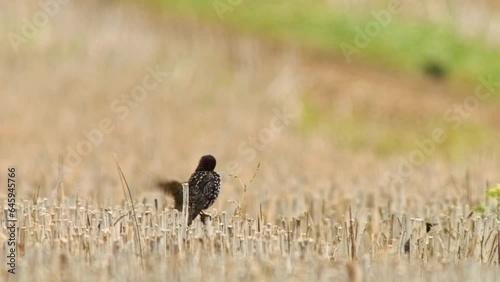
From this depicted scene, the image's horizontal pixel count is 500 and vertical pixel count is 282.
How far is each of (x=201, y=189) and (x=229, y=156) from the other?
672 centimetres

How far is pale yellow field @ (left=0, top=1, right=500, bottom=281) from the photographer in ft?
17.2

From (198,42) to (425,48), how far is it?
5652mm

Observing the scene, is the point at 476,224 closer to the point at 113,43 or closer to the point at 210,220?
the point at 210,220

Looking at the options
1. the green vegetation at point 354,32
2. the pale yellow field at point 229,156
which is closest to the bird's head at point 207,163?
the pale yellow field at point 229,156

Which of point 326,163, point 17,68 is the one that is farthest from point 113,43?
point 326,163

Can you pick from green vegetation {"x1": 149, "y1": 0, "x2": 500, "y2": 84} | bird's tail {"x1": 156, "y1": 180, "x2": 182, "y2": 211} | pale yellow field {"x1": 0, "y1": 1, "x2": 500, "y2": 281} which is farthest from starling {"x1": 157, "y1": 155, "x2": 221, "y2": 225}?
green vegetation {"x1": 149, "y1": 0, "x2": 500, "y2": 84}

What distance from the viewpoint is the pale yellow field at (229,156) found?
5.23m

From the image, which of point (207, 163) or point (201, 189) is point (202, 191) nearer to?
point (201, 189)

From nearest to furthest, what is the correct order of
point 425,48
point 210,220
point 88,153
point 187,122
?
A: point 210,220 → point 88,153 → point 187,122 → point 425,48

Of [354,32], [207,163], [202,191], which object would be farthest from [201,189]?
[354,32]

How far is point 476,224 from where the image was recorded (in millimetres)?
6199

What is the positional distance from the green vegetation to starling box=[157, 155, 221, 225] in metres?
16.4

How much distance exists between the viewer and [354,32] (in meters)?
23.7

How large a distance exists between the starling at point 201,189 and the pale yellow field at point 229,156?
0.15 meters
